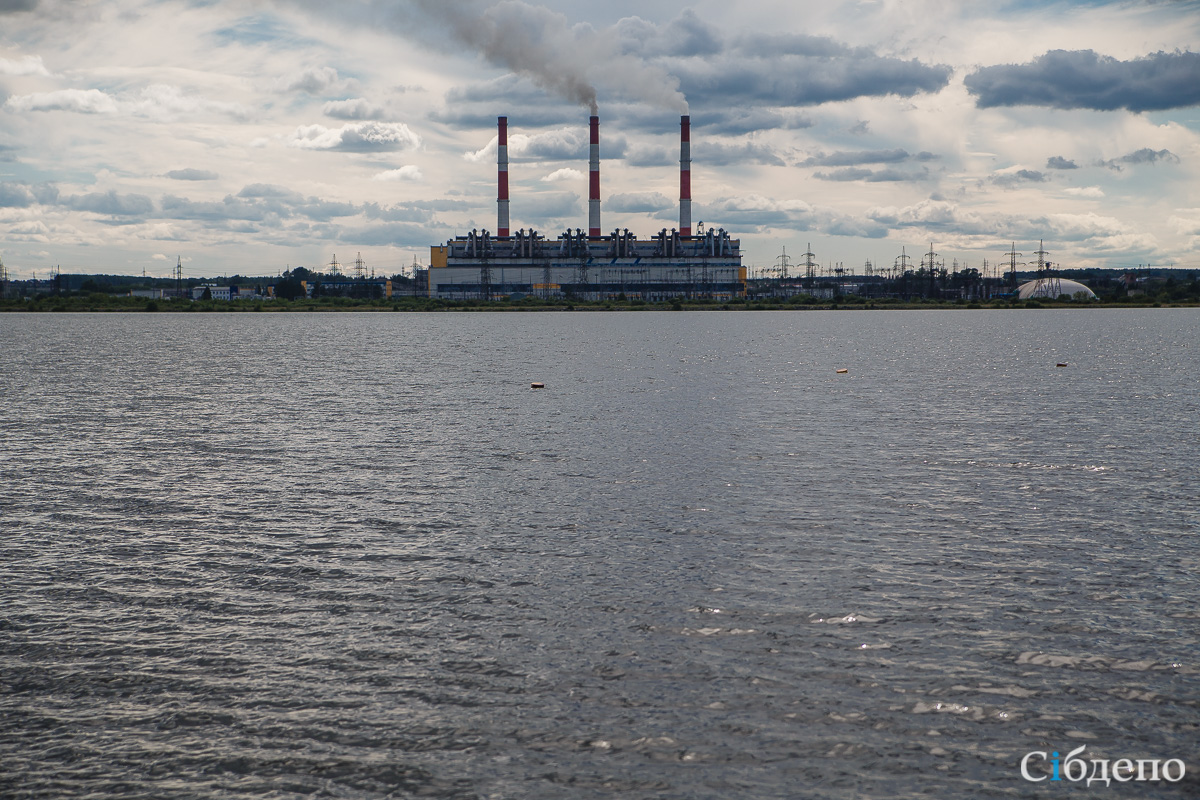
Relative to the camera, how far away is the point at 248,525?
17.8 metres

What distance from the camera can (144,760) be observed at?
8.71 meters

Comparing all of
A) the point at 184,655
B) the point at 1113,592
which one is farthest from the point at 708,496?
the point at 184,655

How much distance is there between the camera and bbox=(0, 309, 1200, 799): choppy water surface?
28.7ft

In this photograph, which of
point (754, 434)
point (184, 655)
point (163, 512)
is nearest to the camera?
point (184, 655)

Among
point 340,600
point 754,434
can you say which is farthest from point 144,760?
point 754,434

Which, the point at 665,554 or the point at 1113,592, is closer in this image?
the point at 1113,592

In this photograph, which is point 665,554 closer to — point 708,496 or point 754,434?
point 708,496

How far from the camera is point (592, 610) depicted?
41.7 ft

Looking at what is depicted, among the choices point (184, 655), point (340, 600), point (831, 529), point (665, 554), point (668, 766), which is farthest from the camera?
point (831, 529)

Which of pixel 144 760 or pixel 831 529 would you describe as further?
pixel 831 529

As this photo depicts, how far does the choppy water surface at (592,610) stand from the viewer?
8.76m

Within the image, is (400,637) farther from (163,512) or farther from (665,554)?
(163,512)

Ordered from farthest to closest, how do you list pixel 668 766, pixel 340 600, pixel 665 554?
pixel 665 554 → pixel 340 600 → pixel 668 766

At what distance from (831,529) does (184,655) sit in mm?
10504
